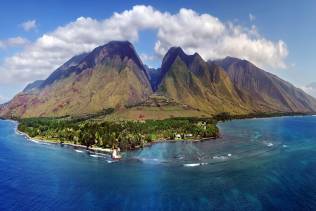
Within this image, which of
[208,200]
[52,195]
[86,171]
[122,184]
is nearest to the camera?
[208,200]

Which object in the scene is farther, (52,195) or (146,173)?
(146,173)

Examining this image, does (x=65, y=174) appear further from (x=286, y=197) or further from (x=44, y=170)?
(x=286, y=197)

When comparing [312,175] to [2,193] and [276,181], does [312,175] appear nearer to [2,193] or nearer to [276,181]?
[276,181]

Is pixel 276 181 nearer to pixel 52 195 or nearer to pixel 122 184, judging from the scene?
pixel 122 184

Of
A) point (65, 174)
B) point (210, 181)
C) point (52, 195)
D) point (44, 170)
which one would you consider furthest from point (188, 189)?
point (44, 170)

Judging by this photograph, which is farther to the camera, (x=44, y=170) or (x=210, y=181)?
(x=44, y=170)

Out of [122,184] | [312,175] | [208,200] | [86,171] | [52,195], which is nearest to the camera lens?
[208,200]

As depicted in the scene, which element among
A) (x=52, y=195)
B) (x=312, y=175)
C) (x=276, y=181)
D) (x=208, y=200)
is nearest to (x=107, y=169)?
(x=52, y=195)

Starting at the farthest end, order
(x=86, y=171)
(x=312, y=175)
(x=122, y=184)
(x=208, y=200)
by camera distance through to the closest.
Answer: (x=86, y=171)
(x=312, y=175)
(x=122, y=184)
(x=208, y=200)

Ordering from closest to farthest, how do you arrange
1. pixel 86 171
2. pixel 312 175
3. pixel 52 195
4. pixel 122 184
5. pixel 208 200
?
pixel 208 200
pixel 52 195
pixel 122 184
pixel 312 175
pixel 86 171
